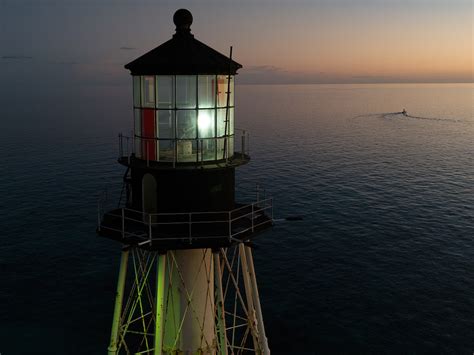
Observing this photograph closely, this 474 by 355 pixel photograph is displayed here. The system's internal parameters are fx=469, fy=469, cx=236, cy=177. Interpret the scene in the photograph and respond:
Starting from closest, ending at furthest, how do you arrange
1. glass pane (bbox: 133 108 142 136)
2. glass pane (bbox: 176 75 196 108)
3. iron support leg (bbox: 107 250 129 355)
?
glass pane (bbox: 176 75 196 108), glass pane (bbox: 133 108 142 136), iron support leg (bbox: 107 250 129 355)

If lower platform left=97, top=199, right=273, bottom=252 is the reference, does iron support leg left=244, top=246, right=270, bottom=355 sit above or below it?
below

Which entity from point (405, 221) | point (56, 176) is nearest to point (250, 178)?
point (405, 221)

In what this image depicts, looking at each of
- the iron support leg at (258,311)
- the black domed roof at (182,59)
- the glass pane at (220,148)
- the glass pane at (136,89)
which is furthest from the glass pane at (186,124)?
the iron support leg at (258,311)

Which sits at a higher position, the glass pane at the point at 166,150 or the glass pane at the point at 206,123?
the glass pane at the point at 206,123

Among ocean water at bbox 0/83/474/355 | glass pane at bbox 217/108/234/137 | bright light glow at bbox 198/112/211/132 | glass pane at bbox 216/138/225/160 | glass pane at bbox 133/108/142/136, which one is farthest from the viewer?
ocean water at bbox 0/83/474/355

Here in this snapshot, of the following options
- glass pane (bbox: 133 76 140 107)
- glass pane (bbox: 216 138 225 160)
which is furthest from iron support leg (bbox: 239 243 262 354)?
glass pane (bbox: 133 76 140 107)

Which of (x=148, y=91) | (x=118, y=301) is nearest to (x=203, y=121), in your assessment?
(x=148, y=91)

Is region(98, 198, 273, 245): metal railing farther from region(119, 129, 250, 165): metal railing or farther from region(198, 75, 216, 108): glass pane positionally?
region(198, 75, 216, 108): glass pane

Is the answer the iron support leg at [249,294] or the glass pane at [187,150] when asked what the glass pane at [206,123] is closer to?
the glass pane at [187,150]
